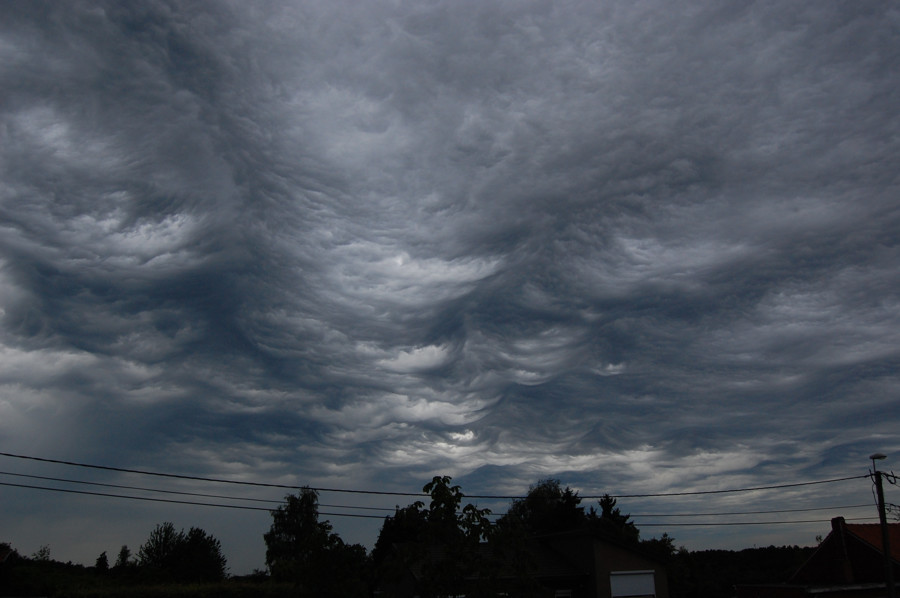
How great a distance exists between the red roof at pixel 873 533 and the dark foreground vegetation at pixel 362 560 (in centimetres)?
1805

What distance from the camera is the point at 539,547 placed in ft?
156

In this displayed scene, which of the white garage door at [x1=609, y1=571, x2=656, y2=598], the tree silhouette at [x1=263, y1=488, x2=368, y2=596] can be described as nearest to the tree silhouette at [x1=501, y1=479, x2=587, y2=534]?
the white garage door at [x1=609, y1=571, x2=656, y2=598]

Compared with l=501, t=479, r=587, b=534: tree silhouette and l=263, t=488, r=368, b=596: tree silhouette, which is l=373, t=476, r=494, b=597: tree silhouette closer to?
l=263, t=488, r=368, b=596: tree silhouette

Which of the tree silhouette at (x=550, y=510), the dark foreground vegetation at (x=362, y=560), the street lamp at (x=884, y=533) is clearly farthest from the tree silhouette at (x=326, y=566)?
the tree silhouette at (x=550, y=510)

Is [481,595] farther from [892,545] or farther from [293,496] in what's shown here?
[293,496]

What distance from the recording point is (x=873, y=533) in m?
55.8

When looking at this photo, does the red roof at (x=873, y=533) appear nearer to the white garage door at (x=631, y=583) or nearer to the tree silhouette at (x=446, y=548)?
the white garage door at (x=631, y=583)

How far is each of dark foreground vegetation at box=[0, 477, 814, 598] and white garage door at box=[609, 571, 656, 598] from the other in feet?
5.52

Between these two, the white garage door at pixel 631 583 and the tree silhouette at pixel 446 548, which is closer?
the tree silhouette at pixel 446 548

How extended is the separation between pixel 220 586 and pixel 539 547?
23782mm

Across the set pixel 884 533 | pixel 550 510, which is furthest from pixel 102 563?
pixel 884 533

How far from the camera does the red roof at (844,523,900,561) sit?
53125 millimetres

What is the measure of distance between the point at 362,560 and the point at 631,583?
2875 cm

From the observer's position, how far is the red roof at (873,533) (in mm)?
53125
